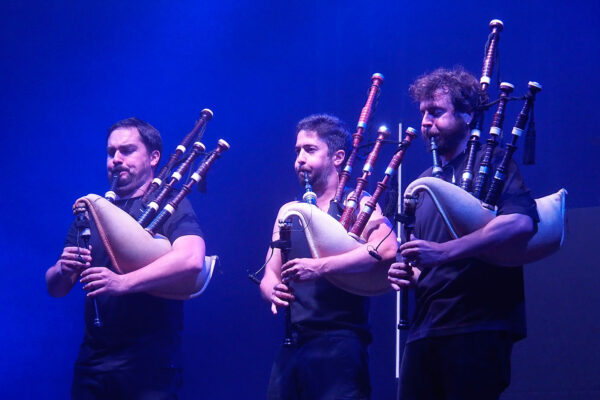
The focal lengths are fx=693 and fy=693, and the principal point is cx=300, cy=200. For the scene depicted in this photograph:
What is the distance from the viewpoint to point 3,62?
13.7 feet

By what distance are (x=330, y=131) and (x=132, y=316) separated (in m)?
1.23

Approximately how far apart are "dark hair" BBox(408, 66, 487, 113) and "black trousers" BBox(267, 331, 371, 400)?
3.31ft

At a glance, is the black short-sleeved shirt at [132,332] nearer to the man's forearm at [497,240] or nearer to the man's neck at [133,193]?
the man's neck at [133,193]

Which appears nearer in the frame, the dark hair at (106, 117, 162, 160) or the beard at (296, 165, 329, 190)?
the beard at (296, 165, 329, 190)

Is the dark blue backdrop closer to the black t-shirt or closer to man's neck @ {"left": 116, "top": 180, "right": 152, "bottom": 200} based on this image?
man's neck @ {"left": 116, "top": 180, "right": 152, "bottom": 200}

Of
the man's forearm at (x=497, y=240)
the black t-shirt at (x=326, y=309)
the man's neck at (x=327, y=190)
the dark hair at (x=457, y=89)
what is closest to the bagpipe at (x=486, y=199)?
the man's forearm at (x=497, y=240)

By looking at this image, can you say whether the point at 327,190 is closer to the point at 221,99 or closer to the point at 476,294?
the point at 476,294

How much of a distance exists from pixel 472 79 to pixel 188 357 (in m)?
2.24

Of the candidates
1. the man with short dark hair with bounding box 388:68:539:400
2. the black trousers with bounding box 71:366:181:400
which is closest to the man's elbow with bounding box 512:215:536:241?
the man with short dark hair with bounding box 388:68:539:400

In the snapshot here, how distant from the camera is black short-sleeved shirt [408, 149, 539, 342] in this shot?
2.32 meters

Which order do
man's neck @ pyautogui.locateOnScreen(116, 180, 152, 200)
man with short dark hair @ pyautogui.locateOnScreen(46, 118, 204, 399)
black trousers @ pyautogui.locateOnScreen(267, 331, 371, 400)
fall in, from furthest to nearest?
man's neck @ pyautogui.locateOnScreen(116, 180, 152, 200)
man with short dark hair @ pyautogui.locateOnScreen(46, 118, 204, 399)
black trousers @ pyautogui.locateOnScreen(267, 331, 371, 400)

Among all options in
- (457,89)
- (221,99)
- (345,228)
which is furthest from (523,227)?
(221,99)

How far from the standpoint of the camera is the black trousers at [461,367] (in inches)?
88.7

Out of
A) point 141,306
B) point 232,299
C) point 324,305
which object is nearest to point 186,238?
point 141,306
